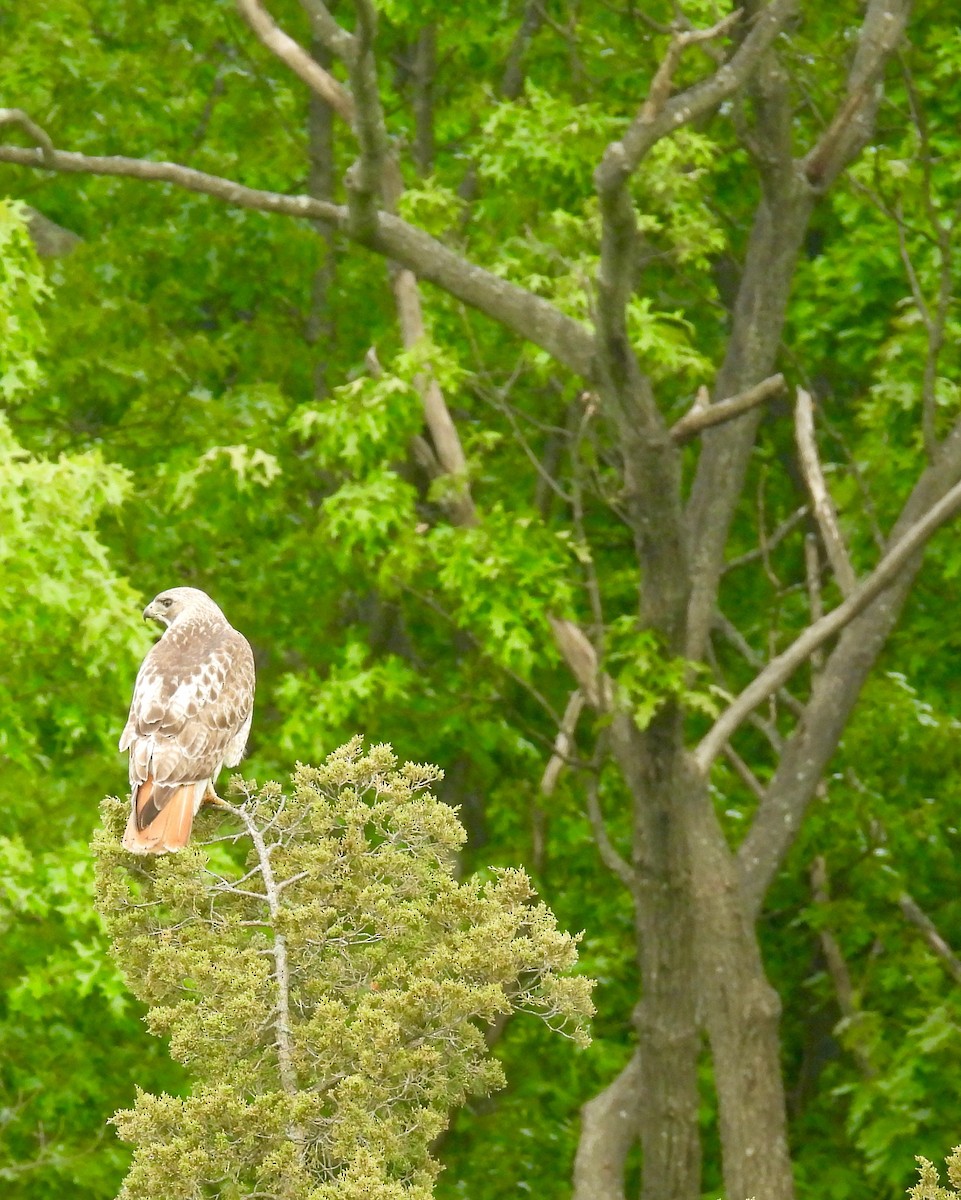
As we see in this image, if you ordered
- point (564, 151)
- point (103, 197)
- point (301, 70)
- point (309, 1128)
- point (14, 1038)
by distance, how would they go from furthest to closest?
point (103, 197) → point (14, 1038) → point (564, 151) → point (301, 70) → point (309, 1128)

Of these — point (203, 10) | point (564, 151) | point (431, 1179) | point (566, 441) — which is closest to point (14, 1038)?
point (566, 441)

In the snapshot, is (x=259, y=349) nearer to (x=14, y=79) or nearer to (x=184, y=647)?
(x=14, y=79)

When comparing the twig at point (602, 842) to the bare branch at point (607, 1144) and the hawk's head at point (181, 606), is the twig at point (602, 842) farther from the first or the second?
the hawk's head at point (181, 606)

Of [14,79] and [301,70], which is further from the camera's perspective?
[14,79]

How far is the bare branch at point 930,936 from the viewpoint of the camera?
14.8m

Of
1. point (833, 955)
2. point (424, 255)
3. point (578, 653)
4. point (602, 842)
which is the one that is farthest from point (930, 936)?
point (424, 255)

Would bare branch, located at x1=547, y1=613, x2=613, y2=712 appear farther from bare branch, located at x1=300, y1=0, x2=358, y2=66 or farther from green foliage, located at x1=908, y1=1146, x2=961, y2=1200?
green foliage, located at x1=908, y1=1146, x2=961, y2=1200

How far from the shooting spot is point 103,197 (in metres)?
16.6

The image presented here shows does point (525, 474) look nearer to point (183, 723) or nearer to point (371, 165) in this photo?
point (371, 165)

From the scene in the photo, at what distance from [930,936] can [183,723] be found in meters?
9.05

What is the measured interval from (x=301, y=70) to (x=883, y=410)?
4075mm

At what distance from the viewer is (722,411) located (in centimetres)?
999

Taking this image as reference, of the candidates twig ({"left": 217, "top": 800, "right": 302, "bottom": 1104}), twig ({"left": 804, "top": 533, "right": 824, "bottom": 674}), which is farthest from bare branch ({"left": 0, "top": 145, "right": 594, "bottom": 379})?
twig ({"left": 217, "top": 800, "right": 302, "bottom": 1104})

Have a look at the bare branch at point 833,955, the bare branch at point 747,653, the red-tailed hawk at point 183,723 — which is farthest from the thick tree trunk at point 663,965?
the bare branch at point 833,955
